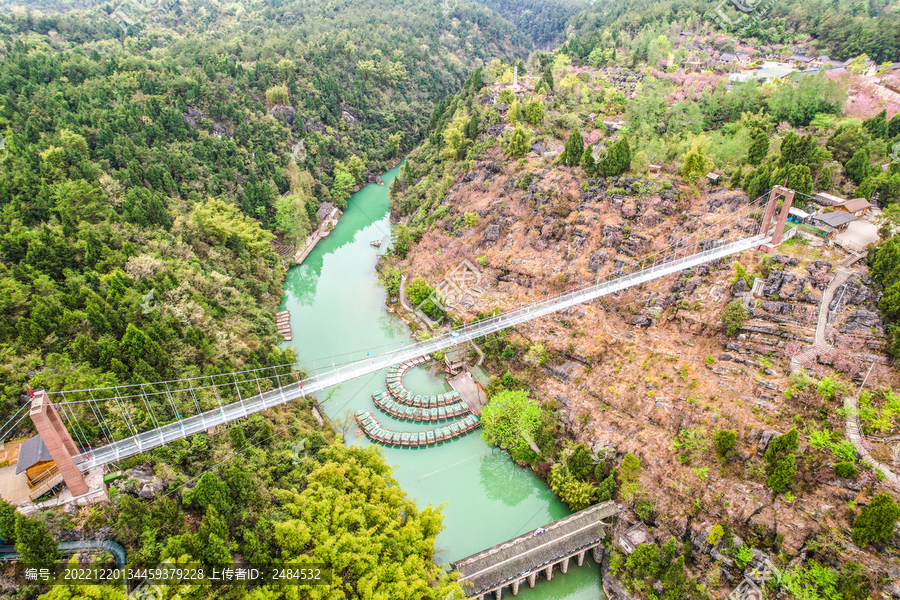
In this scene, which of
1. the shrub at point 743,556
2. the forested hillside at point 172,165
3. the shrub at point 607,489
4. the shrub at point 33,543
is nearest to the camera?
the shrub at point 33,543

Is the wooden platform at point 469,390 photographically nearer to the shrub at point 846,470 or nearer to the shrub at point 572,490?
the shrub at point 572,490

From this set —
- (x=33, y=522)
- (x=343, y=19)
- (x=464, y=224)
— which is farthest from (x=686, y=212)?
(x=343, y=19)

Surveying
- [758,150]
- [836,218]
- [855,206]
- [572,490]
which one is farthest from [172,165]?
[855,206]

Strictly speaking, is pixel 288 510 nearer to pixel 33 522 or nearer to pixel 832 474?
pixel 33 522

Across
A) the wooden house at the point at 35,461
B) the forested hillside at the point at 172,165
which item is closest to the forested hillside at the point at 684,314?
the forested hillside at the point at 172,165

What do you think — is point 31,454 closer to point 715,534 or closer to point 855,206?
point 715,534

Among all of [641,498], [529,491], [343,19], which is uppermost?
[343,19]

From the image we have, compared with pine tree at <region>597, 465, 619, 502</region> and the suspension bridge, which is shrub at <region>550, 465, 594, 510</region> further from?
the suspension bridge
